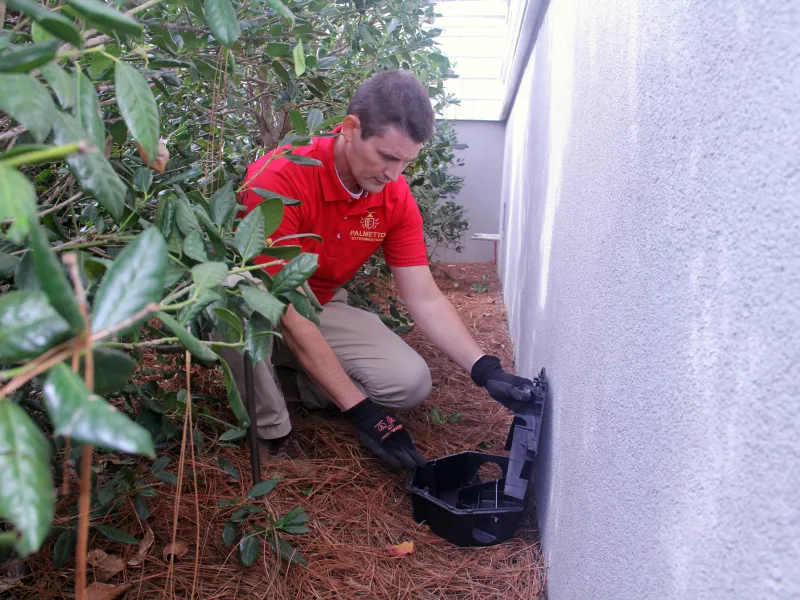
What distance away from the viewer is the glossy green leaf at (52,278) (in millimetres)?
374

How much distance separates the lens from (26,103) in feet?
1.58

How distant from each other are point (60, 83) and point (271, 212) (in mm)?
400

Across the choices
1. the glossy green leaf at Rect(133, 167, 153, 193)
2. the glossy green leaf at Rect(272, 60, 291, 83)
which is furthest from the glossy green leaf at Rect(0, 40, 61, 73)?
the glossy green leaf at Rect(272, 60, 291, 83)

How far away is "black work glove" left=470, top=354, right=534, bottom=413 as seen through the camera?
1842mm

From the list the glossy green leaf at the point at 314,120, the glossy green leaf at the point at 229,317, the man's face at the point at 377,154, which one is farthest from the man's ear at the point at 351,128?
the glossy green leaf at the point at 229,317

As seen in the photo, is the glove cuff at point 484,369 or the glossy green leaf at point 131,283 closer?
the glossy green leaf at point 131,283

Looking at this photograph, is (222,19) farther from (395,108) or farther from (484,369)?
(484,369)

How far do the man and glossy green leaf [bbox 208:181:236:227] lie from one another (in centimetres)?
63

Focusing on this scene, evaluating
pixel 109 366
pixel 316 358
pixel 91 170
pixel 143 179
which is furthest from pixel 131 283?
pixel 316 358

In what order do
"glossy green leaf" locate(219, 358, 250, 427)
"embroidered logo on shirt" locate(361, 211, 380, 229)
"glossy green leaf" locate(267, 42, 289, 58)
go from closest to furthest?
"glossy green leaf" locate(219, 358, 250, 427) → "glossy green leaf" locate(267, 42, 289, 58) → "embroidered logo on shirt" locate(361, 211, 380, 229)

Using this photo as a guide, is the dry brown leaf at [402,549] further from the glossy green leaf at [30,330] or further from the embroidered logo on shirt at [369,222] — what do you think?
the glossy green leaf at [30,330]

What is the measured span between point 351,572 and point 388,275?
6.44ft

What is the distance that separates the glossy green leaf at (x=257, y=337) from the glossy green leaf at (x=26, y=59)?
45 cm

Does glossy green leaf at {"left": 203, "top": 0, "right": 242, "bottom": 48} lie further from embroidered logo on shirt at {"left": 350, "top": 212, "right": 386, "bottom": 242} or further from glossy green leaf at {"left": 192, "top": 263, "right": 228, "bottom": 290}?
embroidered logo on shirt at {"left": 350, "top": 212, "right": 386, "bottom": 242}
